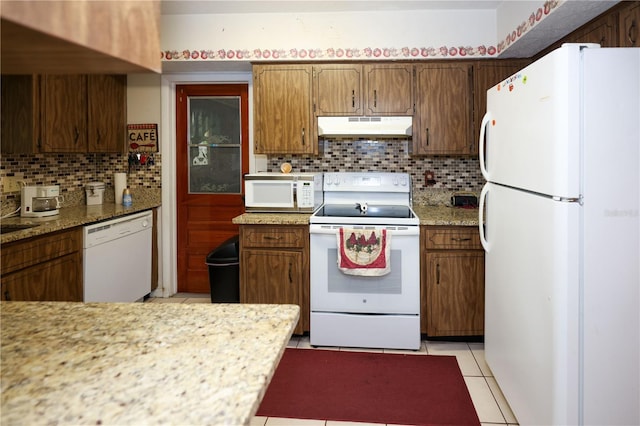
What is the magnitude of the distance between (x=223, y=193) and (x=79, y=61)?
357cm

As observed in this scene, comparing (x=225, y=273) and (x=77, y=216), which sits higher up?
(x=77, y=216)

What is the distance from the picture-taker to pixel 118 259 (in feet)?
11.1

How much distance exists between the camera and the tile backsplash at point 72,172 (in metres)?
3.15

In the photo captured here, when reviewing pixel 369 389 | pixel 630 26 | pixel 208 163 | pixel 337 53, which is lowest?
pixel 369 389

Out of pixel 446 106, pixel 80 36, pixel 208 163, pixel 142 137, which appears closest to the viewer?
pixel 80 36

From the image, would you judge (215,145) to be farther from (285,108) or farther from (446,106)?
(446,106)

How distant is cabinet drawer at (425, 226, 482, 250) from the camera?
3.02m

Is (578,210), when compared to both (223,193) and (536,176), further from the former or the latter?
(223,193)

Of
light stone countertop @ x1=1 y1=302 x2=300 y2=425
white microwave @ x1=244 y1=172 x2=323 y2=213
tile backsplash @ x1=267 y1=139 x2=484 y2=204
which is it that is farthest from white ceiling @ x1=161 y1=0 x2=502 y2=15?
light stone countertop @ x1=1 y1=302 x2=300 y2=425

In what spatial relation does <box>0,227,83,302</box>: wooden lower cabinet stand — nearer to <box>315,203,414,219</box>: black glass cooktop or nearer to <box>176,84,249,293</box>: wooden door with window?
<box>176,84,249,293</box>: wooden door with window

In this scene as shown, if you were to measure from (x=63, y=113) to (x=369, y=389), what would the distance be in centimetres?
296

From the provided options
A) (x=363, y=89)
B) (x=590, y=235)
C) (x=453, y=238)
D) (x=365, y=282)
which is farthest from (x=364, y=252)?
(x=590, y=235)

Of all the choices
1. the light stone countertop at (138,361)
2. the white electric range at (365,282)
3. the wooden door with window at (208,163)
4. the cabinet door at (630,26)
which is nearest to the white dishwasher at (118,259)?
the wooden door with window at (208,163)

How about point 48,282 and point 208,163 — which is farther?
point 208,163
